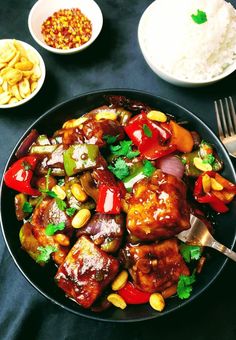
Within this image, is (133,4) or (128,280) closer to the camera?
(128,280)

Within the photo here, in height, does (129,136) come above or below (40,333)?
above

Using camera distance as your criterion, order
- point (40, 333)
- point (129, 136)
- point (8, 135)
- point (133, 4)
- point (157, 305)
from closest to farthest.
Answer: point (157, 305)
point (129, 136)
point (40, 333)
point (8, 135)
point (133, 4)

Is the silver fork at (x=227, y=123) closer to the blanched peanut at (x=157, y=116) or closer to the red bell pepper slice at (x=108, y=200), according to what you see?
the blanched peanut at (x=157, y=116)

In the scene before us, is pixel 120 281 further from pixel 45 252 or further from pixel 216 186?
pixel 216 186

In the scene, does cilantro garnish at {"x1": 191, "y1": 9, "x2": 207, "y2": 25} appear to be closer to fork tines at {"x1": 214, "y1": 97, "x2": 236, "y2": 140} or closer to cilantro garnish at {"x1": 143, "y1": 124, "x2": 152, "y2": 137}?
fork tines at {"x1": 214, "y1": 97, "x2": 236, "y2": 140}

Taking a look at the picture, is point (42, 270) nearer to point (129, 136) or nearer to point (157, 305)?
point (157, 305)

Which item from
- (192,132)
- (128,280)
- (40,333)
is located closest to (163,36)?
(192,132)

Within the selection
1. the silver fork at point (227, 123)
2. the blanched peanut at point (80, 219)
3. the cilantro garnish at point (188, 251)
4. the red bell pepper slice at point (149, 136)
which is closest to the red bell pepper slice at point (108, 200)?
the blanched peanut at point (80, 219)
